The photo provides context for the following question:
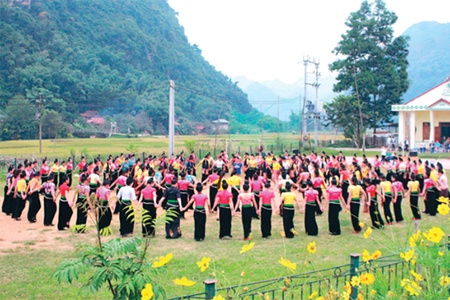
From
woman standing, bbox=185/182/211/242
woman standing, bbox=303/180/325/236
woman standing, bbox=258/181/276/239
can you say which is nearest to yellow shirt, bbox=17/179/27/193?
woman standing, bbox=185/182/211/242

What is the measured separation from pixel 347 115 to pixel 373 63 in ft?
18.8

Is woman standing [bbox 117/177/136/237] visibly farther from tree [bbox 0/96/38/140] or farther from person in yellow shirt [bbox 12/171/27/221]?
tree [bbox 0/96/38/140]

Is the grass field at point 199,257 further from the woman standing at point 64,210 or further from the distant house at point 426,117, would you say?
the distant house at point 426,117

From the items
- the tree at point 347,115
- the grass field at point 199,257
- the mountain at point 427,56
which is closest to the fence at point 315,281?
the grass field at point 199,257

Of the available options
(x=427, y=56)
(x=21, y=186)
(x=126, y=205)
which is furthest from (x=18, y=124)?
(x=427, y=56)

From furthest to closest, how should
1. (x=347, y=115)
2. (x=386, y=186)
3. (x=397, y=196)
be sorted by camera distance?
(x=347, y=115)
(x=397, y=196)
(x=386, y=186)

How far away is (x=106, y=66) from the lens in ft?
201

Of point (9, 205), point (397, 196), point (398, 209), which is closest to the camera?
point (397, 196)

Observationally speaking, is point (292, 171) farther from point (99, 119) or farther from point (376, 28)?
point (99, 119)

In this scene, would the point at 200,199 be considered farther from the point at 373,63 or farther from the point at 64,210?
the point at 373,63

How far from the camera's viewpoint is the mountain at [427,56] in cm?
11419

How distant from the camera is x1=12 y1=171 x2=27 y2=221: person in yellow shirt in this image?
518 inches

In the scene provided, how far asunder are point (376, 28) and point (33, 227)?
39358 mm

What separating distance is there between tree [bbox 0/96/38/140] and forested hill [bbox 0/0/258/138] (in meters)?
0.38
